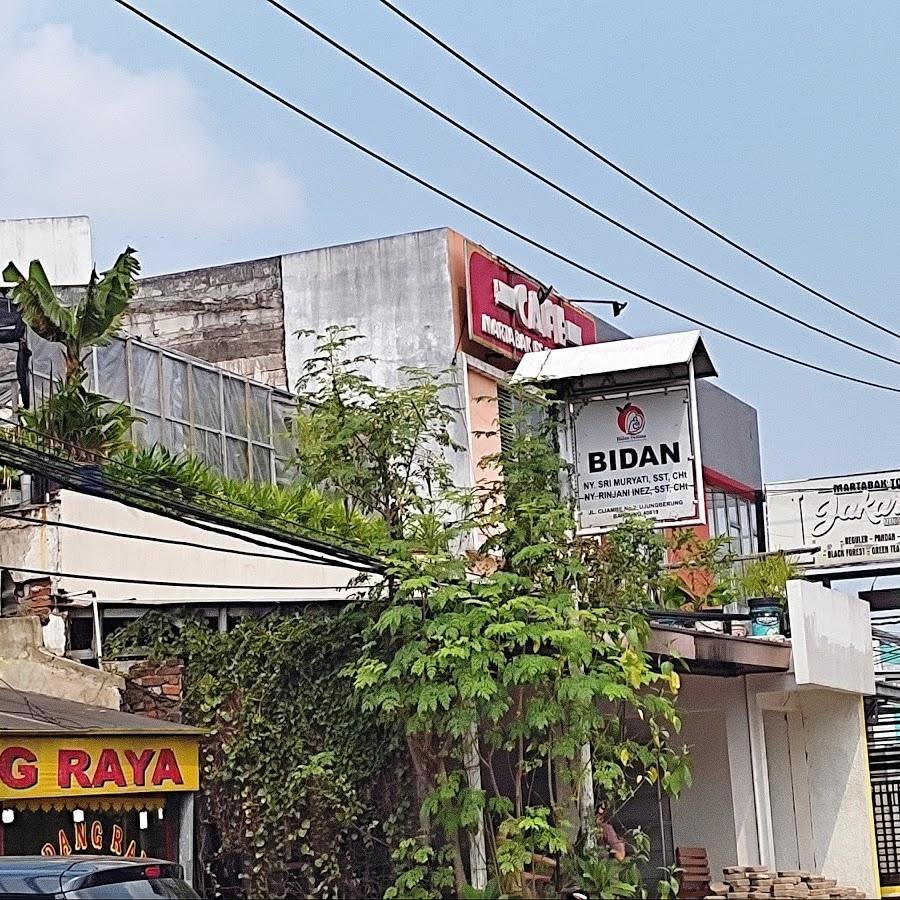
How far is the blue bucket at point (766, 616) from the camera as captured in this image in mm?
19688

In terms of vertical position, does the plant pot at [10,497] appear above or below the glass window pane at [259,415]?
below

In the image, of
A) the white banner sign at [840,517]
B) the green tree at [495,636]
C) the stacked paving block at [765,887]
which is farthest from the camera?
the white banner sign at [840,517]

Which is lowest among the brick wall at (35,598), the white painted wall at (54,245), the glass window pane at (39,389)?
the brick wall at (35,598)

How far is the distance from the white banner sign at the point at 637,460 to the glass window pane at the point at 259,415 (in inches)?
254

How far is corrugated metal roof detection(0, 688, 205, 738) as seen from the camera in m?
13.4

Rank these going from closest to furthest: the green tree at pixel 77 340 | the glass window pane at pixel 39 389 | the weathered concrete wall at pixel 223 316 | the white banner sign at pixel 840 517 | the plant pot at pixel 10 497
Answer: the plant pot at pixel 10 497 → the green tree at pixel 77 340 → the glass window pane at pixel 39 389 → the weathered concrete wall at pixel 223 316 → the white banner sign at pixel 840 517

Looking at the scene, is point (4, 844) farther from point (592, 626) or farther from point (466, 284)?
point (466, 284)

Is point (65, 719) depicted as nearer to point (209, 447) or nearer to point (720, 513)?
point (209, 447)

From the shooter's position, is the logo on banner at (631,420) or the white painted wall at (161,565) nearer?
the white painted wall at (161,565)

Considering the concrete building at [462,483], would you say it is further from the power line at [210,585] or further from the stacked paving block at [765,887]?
the stacked paving block at [765,887]

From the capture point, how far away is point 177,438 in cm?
2062

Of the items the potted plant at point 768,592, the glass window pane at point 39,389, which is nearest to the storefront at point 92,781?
the glass window pane at point 39,389

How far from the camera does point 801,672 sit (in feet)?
63.9

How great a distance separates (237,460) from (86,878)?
12.7 metres
